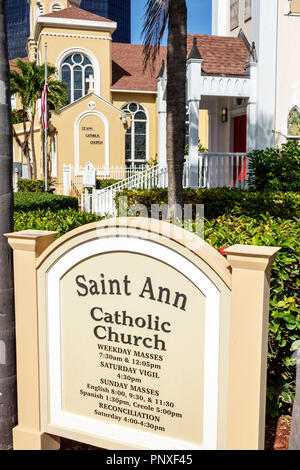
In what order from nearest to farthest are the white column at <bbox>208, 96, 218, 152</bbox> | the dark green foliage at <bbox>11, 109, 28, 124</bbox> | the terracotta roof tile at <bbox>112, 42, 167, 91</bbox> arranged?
the white column at <bbox>208, 96, 218, 152</bbox>, the terracotta roof tile at <bbox>112, 42, 167, 91</bbox>, the dark green foliage at <bbox>11, 109, 28, 124</bbox>

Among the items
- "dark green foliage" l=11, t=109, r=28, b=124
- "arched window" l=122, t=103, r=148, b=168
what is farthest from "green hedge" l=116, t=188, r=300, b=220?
"dark green foliage" l=11, t=109, r=28, b=124

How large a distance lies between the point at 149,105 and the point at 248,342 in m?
A: 29.8

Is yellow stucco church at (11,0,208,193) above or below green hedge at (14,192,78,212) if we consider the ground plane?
above

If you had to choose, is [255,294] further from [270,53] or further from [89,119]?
[89,119]

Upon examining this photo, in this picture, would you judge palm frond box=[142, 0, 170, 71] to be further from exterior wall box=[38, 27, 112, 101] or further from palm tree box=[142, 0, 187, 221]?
exterior wall box=[38, 27, 112, 101]

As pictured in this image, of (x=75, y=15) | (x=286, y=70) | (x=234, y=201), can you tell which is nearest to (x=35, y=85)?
(x=75, y=15)

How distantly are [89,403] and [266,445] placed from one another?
150cm

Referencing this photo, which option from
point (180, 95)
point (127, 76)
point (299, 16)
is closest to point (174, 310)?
point (180, 95)

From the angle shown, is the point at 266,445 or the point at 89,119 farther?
the point at 89,119

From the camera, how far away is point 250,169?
14.6 meters

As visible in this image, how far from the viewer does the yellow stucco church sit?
27.7 m

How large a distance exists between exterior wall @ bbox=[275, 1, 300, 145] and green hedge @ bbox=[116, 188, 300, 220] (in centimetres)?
572

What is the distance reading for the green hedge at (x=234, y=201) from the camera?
8055mm

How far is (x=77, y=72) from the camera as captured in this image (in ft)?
100
